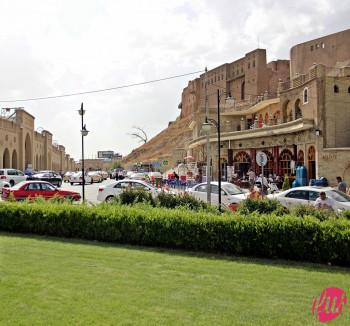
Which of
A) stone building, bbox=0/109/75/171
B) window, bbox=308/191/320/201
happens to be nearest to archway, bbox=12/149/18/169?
stone building, bbox=0/109/75/171

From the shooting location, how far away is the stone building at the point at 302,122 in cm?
2662

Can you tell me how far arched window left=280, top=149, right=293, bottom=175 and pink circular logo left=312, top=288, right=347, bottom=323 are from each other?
79.1 feet

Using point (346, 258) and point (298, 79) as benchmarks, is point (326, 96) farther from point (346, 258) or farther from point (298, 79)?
point (346, 258)

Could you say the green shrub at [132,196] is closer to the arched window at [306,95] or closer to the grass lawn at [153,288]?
the grass lawn at [153,288]

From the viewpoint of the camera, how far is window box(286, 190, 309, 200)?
1405 cm

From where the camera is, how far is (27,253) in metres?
7.96

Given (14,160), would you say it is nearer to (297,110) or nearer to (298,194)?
(297,110)

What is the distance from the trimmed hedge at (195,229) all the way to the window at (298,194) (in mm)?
6097

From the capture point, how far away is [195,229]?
8.69 meters

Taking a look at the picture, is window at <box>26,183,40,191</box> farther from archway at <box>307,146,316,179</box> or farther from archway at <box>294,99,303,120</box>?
archway at <box>294,99,303,120</box>

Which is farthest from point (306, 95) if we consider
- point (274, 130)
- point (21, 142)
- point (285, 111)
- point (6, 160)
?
point (21, 142)

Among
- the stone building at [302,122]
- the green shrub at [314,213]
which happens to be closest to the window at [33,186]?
the stone building at [302,122]

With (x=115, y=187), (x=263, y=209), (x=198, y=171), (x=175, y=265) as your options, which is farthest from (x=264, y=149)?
(x=175, y=265)

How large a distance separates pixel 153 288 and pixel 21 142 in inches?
2435
